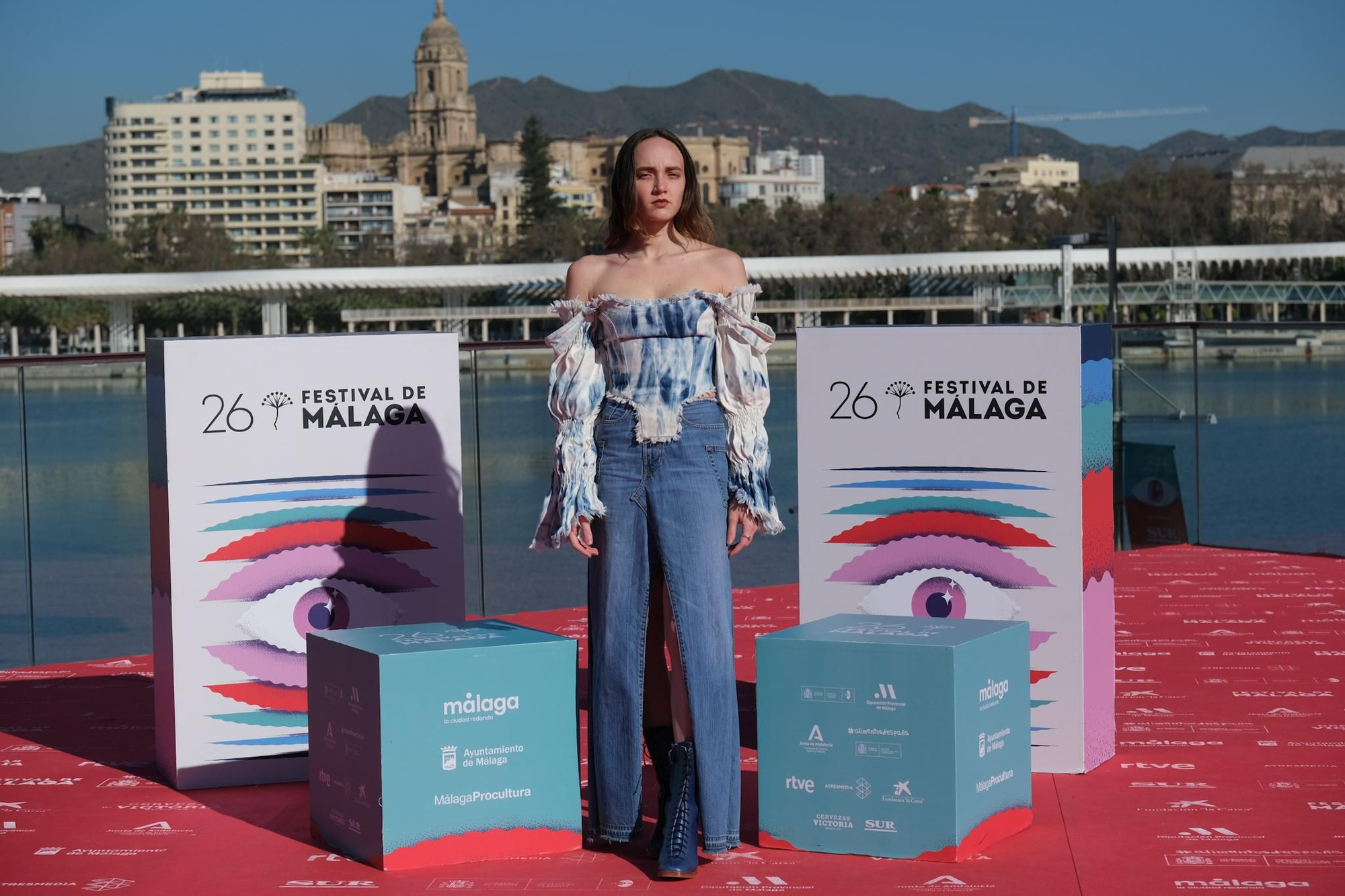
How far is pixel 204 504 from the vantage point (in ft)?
10.8

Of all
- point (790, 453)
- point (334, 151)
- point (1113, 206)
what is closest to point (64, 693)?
point (790, 453)

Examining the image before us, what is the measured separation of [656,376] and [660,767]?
658 mm

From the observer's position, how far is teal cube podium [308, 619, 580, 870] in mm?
2666

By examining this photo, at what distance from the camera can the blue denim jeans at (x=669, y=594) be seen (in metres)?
2.71

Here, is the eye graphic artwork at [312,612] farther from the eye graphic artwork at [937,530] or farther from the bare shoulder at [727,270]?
the bare shoulder at [727,270]

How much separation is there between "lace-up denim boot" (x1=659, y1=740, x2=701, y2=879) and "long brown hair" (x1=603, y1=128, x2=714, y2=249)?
0.86 m

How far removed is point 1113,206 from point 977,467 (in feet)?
281

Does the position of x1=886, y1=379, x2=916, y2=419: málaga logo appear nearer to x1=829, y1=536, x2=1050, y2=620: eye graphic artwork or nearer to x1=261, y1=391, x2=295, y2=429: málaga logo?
x1=829, y1=536, x2=1050, y2=620: eye graphic artwork

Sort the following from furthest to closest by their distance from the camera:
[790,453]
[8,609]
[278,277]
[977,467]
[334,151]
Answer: [334,151]
[278,277]
[790,453]
[8,609]
[977,467]

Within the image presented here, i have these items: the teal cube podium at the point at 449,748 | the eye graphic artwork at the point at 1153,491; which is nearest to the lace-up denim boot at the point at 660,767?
the teal cube podium at the point at 449,748

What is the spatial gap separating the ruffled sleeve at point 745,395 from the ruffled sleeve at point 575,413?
212 mm

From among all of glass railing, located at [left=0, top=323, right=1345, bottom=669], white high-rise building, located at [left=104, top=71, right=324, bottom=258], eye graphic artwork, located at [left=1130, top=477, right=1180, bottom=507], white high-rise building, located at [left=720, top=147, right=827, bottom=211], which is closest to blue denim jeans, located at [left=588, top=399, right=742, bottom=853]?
glass railing, located at [left=0, top=323, right=1345, bottom=669]

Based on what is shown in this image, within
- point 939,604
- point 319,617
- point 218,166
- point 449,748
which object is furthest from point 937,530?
point 218,166

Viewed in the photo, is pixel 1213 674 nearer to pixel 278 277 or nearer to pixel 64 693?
pixel 64 693
